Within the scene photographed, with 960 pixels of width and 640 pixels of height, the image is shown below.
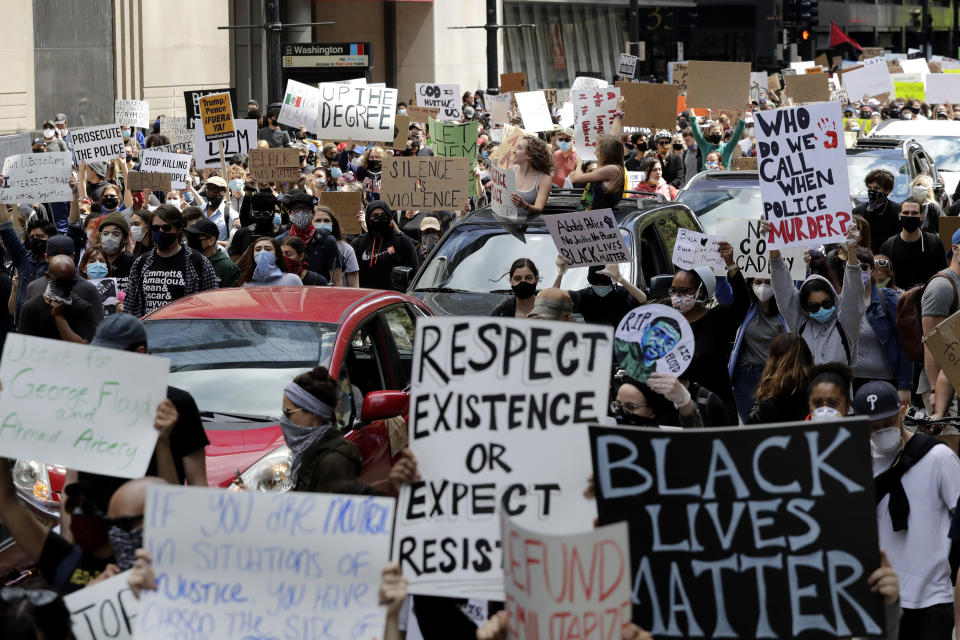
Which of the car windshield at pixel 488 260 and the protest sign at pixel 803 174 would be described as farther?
the car windshield at pixel 488 260

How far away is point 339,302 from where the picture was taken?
7973 mm

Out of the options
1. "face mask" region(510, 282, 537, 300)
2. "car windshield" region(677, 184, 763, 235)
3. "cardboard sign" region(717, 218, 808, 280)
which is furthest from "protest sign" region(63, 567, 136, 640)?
"car windshield" region(677, 184, 763, 235)

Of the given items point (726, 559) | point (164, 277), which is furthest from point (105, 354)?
point (164, 277)

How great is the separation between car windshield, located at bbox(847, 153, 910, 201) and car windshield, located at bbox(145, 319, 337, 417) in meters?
10.2

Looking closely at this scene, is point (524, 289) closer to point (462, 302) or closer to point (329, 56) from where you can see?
point (462, 302)

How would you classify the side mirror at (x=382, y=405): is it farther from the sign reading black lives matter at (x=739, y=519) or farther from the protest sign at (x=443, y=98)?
the protest sign at (x=443, y=98)

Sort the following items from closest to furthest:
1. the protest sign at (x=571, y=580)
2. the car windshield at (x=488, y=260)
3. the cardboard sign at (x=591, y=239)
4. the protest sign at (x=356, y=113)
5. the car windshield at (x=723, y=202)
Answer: the protest sign at (x=571, y=580), the cardboard sign at (x=591, y=239), the car windshield at (x=488, y=260), the car windshield at (x=723, y=202), the protest sign at (x=356, y=113)

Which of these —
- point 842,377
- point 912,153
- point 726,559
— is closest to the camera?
point 726,559

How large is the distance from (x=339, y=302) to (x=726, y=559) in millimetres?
3883

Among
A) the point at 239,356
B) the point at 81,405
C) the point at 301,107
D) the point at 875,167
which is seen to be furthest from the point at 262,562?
the point at 301,107

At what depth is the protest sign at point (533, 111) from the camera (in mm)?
23573

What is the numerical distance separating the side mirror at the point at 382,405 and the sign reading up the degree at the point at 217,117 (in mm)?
10640

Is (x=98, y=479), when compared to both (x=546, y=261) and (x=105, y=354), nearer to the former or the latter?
(x=105, y=354)

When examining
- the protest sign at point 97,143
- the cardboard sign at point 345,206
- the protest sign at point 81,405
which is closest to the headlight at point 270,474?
the protest sign at point 81,405
